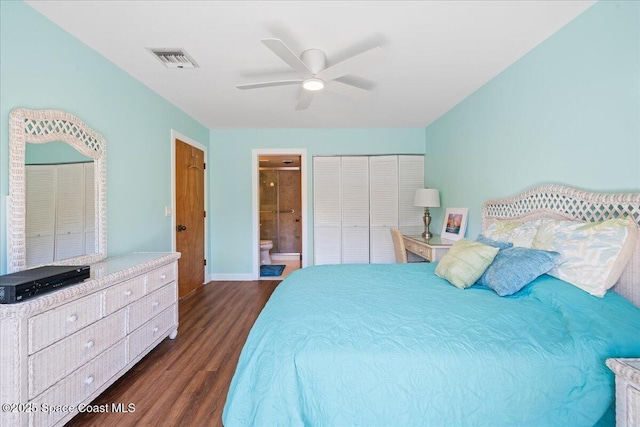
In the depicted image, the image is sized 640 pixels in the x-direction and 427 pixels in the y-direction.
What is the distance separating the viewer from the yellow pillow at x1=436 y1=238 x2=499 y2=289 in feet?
5.52

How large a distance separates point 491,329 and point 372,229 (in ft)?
10.2

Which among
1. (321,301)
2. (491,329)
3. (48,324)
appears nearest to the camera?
(491,329)

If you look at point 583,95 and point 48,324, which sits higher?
point 583,95

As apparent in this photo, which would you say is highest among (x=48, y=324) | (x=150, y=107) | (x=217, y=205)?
(x=150, y=107)

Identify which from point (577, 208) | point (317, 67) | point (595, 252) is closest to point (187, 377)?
point (317, 67)

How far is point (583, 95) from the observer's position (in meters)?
1.68

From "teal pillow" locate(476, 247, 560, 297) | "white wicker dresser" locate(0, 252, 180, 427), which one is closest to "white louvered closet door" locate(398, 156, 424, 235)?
"teal pillow" locate(476, 247, 560, 297)

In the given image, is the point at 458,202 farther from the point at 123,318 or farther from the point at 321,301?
the point at 123,318

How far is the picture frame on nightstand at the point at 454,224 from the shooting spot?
3.06 metres

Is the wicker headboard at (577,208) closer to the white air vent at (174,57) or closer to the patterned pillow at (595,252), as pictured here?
the patterned pillow at (595,252)

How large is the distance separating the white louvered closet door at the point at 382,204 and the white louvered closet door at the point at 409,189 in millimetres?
95

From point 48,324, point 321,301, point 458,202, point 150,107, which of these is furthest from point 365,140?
point 48,324

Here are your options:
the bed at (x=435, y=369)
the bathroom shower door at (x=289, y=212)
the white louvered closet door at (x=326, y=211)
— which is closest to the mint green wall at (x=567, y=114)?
the bed at (x=435, y=369)

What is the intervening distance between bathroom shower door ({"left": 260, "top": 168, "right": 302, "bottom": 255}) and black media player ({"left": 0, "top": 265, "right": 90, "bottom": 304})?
5.20 metres
